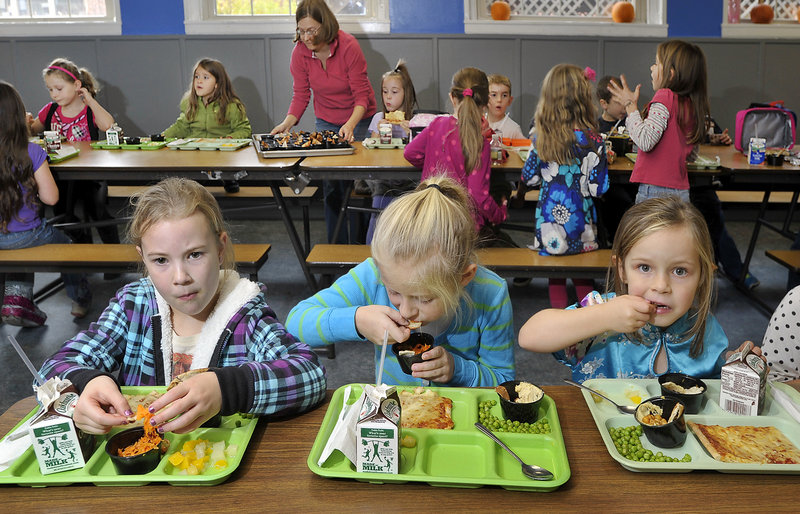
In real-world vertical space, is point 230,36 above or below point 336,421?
above

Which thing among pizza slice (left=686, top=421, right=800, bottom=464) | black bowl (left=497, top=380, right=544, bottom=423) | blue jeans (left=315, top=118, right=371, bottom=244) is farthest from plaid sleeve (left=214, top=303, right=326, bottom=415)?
blue jeans (left=315, top=118, right=371, bottom=244)

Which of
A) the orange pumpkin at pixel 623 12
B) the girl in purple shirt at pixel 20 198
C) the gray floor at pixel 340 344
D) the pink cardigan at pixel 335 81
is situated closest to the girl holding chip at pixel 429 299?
the gray floor at pixel 340 344

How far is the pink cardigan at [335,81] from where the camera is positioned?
15.2ft

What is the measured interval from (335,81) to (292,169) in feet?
4.59

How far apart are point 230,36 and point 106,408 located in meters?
5.33

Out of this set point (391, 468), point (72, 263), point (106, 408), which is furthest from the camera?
point (72, 263)

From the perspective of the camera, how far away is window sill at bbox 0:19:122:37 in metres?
6.04

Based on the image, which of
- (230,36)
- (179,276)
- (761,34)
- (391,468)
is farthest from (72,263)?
(761,34)

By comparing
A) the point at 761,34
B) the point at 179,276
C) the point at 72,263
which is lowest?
the point at 72,263

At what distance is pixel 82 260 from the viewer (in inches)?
131

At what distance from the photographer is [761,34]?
19.7 feet

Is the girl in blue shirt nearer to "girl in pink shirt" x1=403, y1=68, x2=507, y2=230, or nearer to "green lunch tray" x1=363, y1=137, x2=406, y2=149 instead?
"girl in pink shirt" x1=403, y1=68, x2=507, y2=230

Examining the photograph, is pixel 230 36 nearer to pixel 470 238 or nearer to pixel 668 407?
pixel 470 238

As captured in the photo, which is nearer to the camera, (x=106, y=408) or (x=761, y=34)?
(x=106, y=408)
